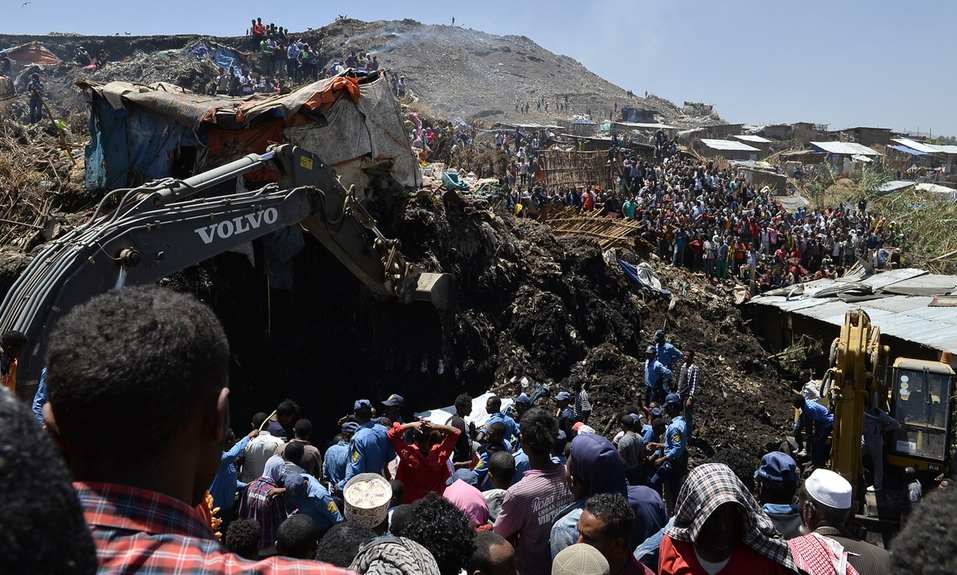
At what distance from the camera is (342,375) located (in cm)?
1167

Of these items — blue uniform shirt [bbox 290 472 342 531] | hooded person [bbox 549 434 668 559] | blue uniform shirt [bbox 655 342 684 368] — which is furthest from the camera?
blue uniform shirt [bbox 655 342 684 368]

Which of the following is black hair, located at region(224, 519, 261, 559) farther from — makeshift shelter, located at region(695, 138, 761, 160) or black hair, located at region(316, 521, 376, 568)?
makeshift shelter, located at region(695, 138, 761, 160)

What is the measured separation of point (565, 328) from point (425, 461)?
23.5 ft

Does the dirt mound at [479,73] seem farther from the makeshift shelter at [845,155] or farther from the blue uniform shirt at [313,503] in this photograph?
the blue uniform shirt at [313,503]

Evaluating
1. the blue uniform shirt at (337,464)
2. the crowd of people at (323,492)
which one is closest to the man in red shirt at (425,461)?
the crowd of people at (323,492)

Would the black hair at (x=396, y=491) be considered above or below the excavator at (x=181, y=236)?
below

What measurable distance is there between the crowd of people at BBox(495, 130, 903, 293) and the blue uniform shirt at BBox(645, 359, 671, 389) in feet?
23.4

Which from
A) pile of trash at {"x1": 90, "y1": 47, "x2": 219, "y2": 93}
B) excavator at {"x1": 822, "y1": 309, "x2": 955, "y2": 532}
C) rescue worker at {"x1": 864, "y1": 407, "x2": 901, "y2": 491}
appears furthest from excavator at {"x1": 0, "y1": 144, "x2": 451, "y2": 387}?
pile of trash at {"x1": 90, "y1": 47, "x2": 219, "y2": 93}

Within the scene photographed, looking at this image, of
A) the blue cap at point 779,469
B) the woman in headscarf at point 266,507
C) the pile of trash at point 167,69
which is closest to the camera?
the blue cap at point 779,469

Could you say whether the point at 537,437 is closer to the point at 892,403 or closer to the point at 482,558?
the point at 482,558

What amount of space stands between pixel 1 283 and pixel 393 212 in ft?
19.0

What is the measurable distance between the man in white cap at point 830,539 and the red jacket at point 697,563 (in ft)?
0.63

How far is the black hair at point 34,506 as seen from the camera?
83 centimetres

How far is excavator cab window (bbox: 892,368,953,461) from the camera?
8.25 m
